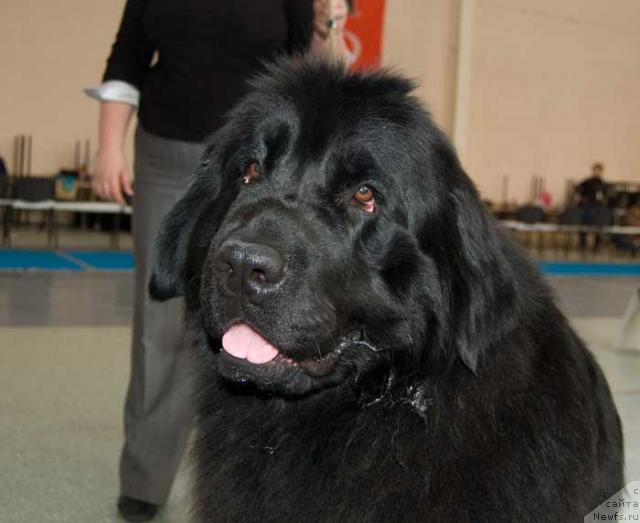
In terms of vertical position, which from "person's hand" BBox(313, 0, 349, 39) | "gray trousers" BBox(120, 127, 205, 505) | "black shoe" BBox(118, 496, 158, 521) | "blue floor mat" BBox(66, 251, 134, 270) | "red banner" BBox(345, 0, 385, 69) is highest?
"red banner" BBox(345, 0, 385, 69)

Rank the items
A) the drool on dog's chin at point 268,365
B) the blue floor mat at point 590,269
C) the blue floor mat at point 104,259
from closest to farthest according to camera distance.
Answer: the drool on dog's chin at point 268,365
the blue floor mat at point 104,259
the blue floor mat at point 590,269

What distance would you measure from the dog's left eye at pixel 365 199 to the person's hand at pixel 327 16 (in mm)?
1339

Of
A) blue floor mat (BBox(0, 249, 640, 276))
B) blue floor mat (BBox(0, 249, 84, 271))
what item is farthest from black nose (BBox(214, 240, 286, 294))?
blue floor mat (BBox(0, 249, 84, 271))

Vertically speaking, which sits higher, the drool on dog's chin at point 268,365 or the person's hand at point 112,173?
the person's hand at point 112,173

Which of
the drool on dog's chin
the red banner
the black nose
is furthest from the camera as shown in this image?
the red banner

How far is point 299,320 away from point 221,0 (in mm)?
1753

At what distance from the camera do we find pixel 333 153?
7.05 feet

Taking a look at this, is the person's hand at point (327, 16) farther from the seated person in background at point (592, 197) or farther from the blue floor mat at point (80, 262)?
the seated person in background at point (592, 197)

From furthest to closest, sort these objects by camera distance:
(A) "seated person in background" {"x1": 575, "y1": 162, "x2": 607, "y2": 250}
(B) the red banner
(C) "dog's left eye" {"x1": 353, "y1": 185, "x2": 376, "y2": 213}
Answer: (A) "seated person in background" {"x1": 575, "y1": 162, "x2": 607, "y2": 250}
(B) the red banner
(C) "dog's left eye" {"x1": 353, "y1": 185, "x2": 376, "y2": 213}

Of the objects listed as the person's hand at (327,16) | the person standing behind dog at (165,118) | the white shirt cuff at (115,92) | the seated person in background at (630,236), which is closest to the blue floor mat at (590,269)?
the seated person in background at (630,236)

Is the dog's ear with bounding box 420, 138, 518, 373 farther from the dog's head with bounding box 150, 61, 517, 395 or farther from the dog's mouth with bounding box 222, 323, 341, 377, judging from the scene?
the dog's mouth with bounding box 222, 323, 341, 377

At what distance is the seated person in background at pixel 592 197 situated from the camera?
17.9 meters

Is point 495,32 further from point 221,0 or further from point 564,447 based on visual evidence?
point 564,447

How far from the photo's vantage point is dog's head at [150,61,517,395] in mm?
1943
